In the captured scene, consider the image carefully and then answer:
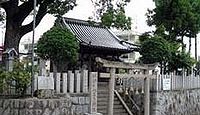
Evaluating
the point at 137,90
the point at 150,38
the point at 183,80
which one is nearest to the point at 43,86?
the point at 137,90

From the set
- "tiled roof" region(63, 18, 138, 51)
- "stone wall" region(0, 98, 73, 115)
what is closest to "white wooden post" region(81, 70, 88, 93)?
"stone wall" region(0, 98, 73, 115)

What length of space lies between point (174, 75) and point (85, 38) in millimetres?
5859

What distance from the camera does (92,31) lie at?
974 inches

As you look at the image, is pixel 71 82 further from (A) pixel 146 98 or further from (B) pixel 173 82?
(B) pixel 173 82

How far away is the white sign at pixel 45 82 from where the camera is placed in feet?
42.9

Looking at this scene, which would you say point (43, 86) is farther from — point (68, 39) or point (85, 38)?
point (85, 38)

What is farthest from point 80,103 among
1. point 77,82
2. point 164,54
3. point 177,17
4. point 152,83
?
point 177,17

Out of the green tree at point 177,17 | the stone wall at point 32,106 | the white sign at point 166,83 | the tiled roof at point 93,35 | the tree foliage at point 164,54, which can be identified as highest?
the green tree at point 177,17

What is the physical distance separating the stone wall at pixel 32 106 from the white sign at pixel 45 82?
98cm

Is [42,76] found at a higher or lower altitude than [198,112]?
higher

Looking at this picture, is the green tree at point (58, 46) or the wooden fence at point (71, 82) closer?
the wooden fence at point (71, 82)

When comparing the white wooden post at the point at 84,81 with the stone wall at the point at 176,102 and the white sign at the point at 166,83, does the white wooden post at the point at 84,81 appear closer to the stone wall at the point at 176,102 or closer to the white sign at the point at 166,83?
the stone wall at the point at 176,102

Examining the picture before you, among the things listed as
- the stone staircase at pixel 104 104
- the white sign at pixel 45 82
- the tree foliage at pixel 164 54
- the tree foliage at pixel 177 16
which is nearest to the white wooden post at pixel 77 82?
the white sign at pixel 45 82

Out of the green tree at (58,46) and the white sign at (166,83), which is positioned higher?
the green tree at (58,46)
